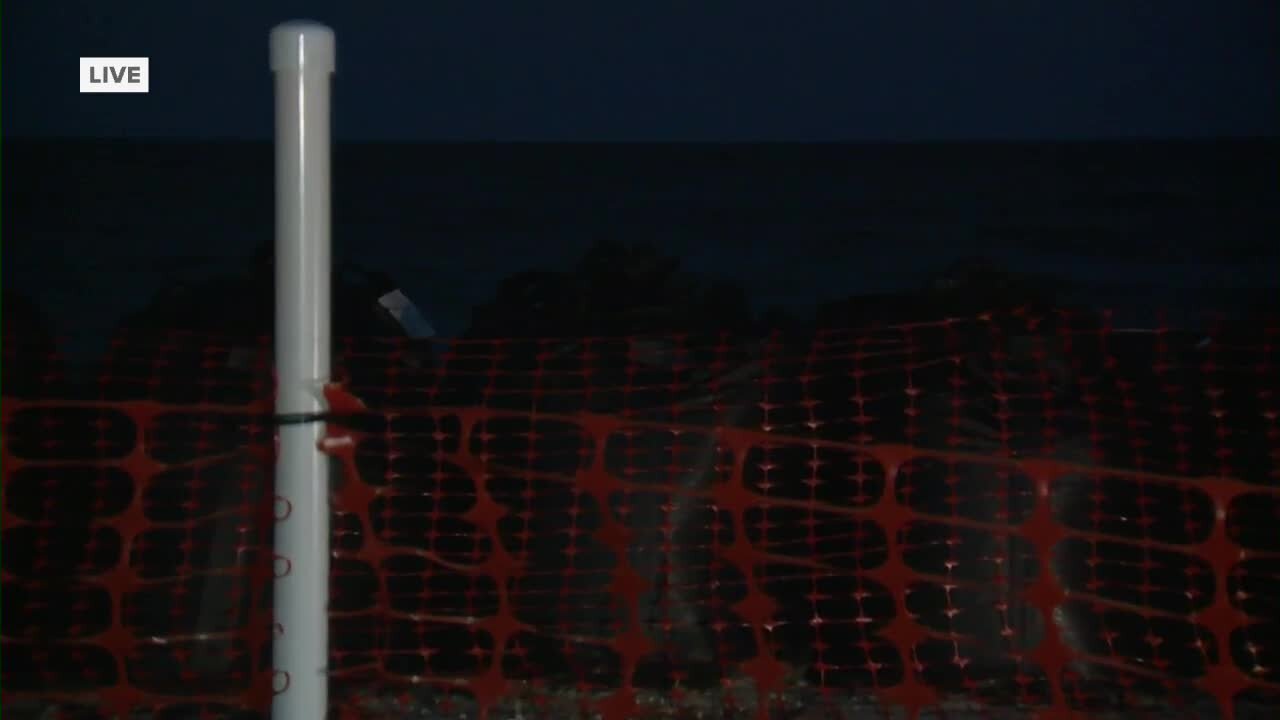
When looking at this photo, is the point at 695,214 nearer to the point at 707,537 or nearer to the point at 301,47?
the point at 707,537

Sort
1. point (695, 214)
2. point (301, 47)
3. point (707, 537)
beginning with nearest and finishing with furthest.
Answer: point (301, 47) < point (707, 537) < point (695, 214)

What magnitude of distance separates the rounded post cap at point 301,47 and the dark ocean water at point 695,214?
26.3 m

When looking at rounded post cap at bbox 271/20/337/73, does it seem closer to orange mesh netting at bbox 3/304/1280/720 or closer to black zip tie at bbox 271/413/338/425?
black zip tie at bbox 271/413/338/425

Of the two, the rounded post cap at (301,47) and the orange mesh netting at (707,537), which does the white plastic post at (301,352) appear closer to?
the rounded post cap at (301,47)

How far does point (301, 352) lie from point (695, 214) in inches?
1467

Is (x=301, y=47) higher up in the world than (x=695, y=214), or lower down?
lower down

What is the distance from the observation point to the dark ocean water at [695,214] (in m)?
33.8

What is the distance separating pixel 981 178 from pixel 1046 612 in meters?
40.8

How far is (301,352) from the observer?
2957 millimetres

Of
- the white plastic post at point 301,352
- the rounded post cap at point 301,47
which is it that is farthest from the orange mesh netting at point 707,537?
the rounded post cap at point 301,47

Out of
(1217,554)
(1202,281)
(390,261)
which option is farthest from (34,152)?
(1217,554)

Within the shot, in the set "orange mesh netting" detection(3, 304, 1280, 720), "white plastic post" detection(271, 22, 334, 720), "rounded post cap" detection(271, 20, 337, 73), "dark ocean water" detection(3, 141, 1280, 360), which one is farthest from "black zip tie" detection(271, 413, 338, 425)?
"dark ocean water" detection(3, 141, 1280, 360)

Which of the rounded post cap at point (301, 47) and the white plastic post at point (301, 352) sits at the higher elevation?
the rounded post cap at point (301, 47)

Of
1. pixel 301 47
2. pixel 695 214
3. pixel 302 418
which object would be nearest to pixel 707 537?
pixel 302 418
